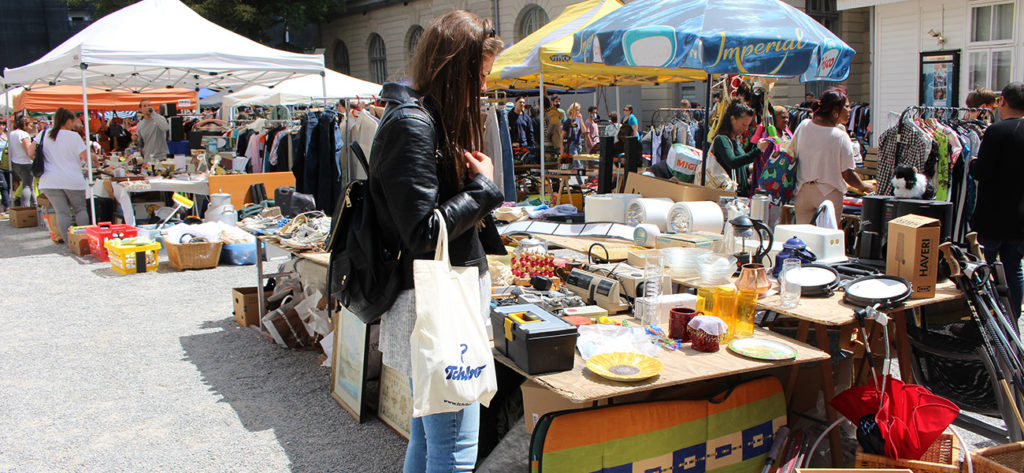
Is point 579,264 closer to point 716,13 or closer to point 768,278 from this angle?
point 768,278

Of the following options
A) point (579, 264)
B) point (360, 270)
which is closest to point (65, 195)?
point (579, 264)

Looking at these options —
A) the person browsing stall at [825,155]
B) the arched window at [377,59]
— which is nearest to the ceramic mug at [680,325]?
the person browsing stall at [825,155]

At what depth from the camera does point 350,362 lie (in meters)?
3.88

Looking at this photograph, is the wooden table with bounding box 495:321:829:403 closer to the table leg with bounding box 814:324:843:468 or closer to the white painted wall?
the table leg with bounding box 814:324:843:468

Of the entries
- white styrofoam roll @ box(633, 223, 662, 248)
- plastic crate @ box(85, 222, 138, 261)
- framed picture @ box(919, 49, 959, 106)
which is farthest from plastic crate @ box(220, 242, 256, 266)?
framed picture @ box(919, 49, 959, 106)

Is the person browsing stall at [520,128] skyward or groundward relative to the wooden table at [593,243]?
skyward

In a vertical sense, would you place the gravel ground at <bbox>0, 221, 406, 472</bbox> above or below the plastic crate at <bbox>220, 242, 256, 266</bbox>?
below

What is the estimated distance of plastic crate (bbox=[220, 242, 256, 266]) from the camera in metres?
8.05

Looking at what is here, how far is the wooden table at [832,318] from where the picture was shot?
2.94m

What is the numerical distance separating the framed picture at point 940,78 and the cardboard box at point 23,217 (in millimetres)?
14895

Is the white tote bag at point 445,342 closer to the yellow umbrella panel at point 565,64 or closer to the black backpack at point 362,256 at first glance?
the black backpack at point 362,256

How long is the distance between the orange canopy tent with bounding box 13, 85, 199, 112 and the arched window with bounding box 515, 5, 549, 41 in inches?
408

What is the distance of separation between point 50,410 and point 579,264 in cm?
311

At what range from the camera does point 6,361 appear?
16.0 feet
